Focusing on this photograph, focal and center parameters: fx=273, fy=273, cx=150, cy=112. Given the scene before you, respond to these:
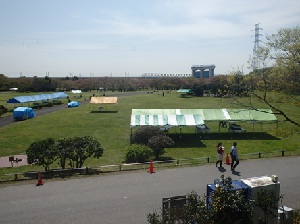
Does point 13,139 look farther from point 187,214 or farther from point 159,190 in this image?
point 187,214

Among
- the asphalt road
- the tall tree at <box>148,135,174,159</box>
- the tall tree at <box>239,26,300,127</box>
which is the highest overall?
the tall tree at <box>239,26,300,127</box>

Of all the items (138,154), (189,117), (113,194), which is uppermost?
(189,117)

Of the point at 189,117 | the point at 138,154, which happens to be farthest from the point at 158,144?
the point at 189,117

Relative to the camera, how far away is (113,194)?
1216 cm

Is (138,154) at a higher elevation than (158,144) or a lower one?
lower

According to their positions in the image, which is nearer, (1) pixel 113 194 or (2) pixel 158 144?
(1) pixel 113 194

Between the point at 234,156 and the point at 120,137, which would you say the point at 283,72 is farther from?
the point at 120,137

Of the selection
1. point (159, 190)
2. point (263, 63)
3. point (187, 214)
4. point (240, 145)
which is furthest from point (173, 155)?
point (187, 214)

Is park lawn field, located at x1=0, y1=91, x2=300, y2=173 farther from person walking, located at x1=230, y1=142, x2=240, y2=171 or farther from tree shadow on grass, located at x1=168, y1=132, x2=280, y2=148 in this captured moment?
person walking, located at x1=230, y1=142, x2=240, y2=171

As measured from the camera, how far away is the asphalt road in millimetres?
10312

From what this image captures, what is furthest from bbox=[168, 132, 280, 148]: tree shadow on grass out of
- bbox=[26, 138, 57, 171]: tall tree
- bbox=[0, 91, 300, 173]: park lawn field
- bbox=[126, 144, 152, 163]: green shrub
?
bbox=[26, 138, 57, 171]: tall tree

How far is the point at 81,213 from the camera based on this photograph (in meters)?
10.5

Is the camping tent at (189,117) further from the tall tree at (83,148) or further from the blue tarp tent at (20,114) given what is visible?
the blue tarp tent at (20,114)

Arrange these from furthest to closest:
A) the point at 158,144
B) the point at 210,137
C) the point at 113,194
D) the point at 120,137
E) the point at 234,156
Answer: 1. the point at 120,137
2. the point at 210,137
3. the point at 158,144
4. the point at 234,156
5. the point at 113,194
